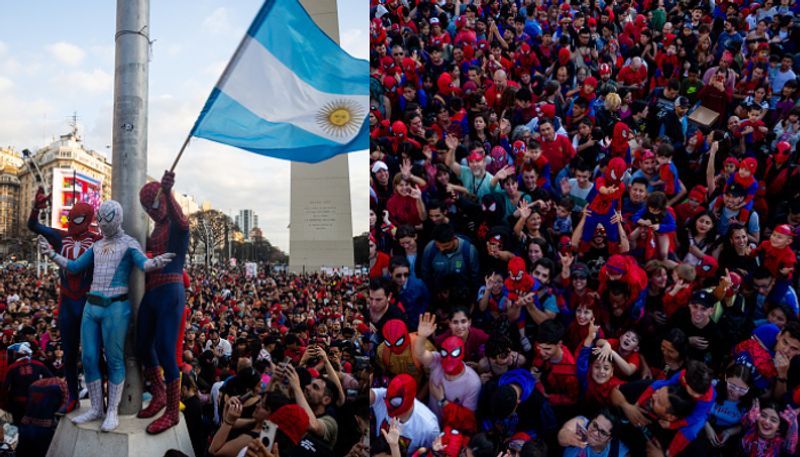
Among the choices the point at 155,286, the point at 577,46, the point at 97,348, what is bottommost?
the point at 97,348

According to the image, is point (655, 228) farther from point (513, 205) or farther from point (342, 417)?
point (342, 417)

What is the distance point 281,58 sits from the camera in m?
4.96

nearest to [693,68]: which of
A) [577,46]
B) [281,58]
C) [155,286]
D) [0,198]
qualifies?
[577,46]

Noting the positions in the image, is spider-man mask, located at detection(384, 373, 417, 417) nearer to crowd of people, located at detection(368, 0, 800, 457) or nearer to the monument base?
crowd of people, located at detection(368, 0, 800, 457)

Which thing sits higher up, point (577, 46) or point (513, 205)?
point (577, 46)

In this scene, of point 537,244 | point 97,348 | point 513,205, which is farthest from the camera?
point 513,205

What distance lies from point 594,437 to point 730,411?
1.16m

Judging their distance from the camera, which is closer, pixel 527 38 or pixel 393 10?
pixel 527 38

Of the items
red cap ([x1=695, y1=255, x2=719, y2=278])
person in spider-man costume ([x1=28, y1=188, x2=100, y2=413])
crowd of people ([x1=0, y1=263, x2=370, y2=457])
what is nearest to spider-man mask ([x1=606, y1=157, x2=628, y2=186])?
red cap ([x1=695, y1=255, x2=719, y2=278])

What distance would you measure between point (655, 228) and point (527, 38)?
7073 mm

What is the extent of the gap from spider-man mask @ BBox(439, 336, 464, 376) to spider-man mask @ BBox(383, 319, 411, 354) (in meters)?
0.44

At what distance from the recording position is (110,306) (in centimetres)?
452

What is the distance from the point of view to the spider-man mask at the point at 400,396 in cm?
418

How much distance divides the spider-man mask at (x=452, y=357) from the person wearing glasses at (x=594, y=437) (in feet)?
2.98
